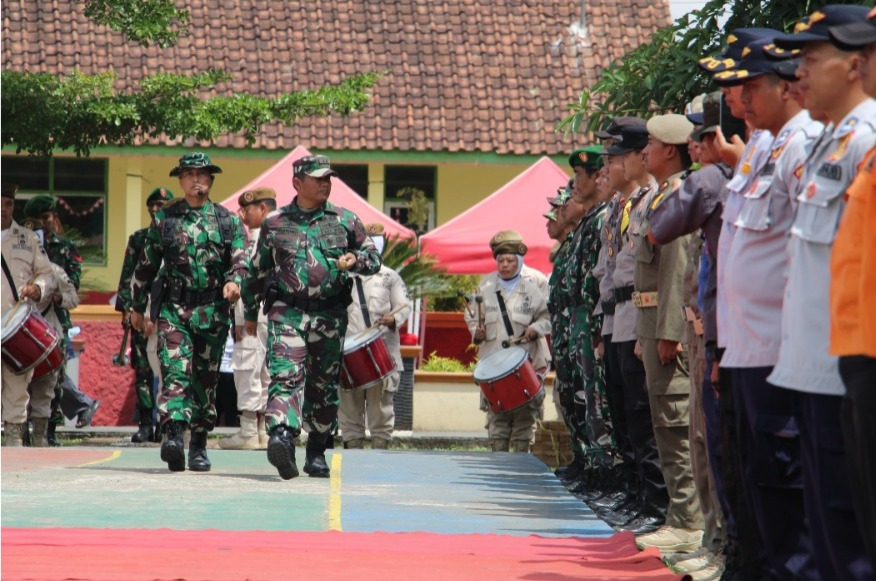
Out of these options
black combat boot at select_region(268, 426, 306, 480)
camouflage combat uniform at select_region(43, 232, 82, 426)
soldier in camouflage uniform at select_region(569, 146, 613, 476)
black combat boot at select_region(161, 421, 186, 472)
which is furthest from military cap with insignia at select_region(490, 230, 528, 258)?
black combat boot at select_region(268, 426, 306, 480)

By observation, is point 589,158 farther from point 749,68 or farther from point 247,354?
point 247,354

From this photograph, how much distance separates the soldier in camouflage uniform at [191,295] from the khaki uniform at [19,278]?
136 inches

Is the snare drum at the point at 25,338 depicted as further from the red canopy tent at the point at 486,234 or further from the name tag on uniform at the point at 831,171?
the name tag on uniform at the point at 831,171

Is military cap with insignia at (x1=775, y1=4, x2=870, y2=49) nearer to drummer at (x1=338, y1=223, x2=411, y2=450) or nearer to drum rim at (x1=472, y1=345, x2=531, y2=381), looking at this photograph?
drum rim at (x1=472, y1=345, x2=531, y2=381)

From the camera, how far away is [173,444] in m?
11.6

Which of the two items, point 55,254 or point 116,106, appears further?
point 116,106

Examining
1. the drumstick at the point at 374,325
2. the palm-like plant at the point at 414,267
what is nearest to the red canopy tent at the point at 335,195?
the palm-like plant at the point at 414,267

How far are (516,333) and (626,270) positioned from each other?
6.79 meters

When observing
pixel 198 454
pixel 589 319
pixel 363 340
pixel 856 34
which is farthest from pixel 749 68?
pixel 363 340

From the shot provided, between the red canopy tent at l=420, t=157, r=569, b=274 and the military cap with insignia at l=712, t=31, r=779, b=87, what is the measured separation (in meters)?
14.3

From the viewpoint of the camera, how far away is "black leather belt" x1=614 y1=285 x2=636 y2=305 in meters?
9.17

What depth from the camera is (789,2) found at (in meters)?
11.0

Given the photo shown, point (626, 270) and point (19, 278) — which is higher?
point (626, 270)

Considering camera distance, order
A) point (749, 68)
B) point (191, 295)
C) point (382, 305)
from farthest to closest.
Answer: point (382, 305), point (191, 295), point (749, 68)
